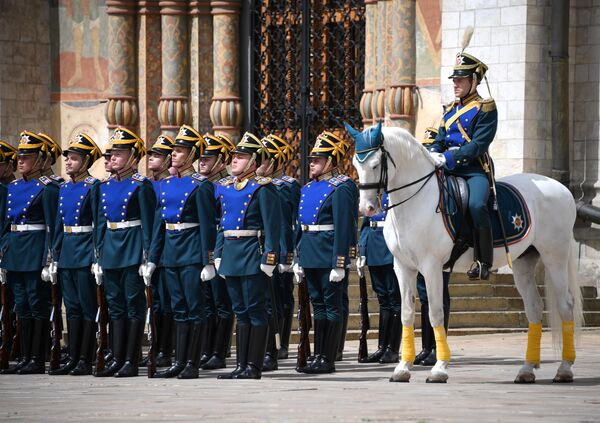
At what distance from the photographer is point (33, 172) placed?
13.4 metres

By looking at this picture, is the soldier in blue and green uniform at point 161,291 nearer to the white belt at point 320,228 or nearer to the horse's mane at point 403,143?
the white belt at point 320,228

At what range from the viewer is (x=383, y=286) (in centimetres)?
1422

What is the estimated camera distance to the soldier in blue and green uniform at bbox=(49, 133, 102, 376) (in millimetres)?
12750

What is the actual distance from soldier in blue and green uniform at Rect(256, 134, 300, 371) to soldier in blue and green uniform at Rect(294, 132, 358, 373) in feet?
0.51

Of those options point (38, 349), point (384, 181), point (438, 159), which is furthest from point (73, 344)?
point (438, 159)

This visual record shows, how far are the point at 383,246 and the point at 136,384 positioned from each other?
338 cm

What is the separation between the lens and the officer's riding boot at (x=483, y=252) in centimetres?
1146

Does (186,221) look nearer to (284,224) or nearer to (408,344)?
(284,224)

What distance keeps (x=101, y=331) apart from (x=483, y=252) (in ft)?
10.6

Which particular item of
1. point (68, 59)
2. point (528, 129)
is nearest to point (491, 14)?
point (528, 129)

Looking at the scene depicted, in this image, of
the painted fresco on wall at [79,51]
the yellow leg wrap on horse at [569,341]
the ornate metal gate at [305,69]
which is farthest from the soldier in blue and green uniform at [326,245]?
the painted fresco on wall at [79,51]

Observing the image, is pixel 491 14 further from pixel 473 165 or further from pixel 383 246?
pixel 473 165

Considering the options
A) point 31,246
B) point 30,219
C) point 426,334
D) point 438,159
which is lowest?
point 426,334

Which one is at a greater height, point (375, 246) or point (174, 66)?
point (174, 66)
